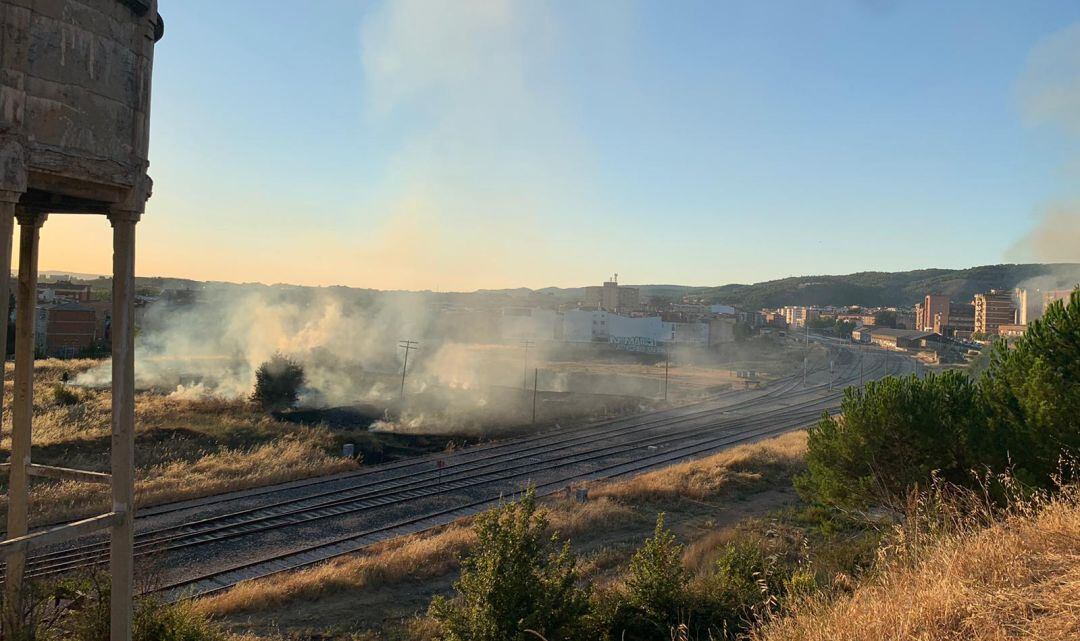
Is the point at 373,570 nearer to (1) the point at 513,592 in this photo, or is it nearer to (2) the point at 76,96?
(1) the point at 513,592

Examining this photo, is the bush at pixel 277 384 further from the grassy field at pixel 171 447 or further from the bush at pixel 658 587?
the bush at pixel 658 587

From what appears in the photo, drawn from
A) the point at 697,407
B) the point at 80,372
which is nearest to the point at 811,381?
the point at 697,407

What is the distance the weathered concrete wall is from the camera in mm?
5512

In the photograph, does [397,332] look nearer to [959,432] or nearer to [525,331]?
[525,331]

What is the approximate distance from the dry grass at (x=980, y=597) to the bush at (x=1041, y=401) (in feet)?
15.9

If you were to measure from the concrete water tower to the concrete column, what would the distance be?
10 millimetres

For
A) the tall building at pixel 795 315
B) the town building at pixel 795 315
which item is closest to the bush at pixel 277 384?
the town building at pixel 795 315

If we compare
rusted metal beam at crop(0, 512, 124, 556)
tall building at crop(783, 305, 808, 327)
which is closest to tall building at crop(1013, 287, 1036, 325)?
tall building at crop(783, 305, 808, 327)

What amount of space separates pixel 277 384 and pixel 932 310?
13326 cm

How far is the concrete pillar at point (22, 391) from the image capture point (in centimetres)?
756

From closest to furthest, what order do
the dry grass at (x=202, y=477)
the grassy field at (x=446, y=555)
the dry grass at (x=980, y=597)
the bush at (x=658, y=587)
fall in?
1. the dry grass at (x=980, y=597)
2. the bush at (x=658, y=587)
3. the grassy field at (x=446, y=555)
4. the dry grass at (x=202, y=477)

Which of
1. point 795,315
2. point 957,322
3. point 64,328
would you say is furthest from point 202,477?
point 795,315

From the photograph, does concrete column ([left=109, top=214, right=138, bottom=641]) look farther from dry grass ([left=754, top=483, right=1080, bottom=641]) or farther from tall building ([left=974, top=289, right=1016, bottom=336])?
tall building ([left=974, top=289, right=1016, bottom=336])

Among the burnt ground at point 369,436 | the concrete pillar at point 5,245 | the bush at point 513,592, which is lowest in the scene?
the burnt ground at point 369,436
